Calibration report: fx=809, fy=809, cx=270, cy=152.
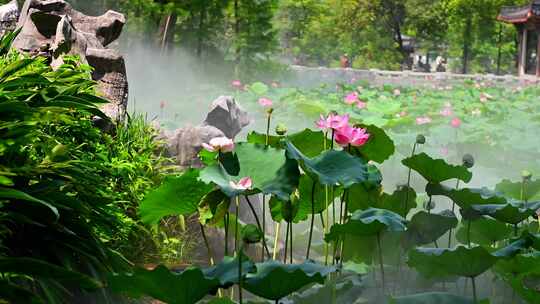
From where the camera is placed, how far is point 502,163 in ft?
29.7

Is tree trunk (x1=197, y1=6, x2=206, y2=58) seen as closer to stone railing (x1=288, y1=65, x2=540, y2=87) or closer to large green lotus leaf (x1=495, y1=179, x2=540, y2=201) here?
stone railing (x1=288, y1=65, x2=540, y2=87)

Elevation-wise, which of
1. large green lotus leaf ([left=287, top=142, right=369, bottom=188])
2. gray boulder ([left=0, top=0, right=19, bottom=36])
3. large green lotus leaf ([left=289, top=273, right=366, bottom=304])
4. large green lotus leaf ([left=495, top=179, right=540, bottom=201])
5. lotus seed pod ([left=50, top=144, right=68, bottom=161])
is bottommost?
large green lotus leaf ([left=289, top=273, right=366, bottom=304])

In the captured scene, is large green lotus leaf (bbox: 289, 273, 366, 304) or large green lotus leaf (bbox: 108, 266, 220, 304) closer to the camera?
large green lotus leaf (bbox: 108, 266, 220, 304)

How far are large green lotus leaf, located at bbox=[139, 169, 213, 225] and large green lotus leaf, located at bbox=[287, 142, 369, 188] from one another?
1.11ft

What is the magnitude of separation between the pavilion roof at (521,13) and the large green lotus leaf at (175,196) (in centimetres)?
2353

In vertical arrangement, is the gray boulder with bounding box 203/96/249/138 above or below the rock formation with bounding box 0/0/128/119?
below

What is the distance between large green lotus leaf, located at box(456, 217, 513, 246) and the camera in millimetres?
3139

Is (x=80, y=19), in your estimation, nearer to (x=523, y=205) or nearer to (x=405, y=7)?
(x=523, y=205)

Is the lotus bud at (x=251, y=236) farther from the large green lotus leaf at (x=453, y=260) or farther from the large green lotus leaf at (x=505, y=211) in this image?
the large green lotus leaf at (x=505, y=211)

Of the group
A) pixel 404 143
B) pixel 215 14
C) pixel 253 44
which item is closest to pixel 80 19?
pixel 404 143

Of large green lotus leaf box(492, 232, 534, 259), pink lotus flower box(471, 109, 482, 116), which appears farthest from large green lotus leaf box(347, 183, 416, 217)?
pink lotus flower box(471, 109, 482, 116)

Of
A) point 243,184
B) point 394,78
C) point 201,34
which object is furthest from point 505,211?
point 394,78

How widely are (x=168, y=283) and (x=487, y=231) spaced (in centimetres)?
167

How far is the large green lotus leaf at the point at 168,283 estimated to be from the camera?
1888mm
